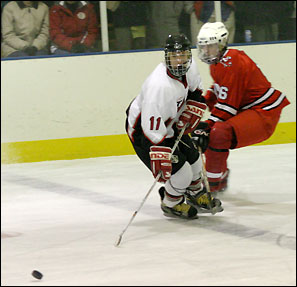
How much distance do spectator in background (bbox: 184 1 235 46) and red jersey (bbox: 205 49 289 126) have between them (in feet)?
5.58

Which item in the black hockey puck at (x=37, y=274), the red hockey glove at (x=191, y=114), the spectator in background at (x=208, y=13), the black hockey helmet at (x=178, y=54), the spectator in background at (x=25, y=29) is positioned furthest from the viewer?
the spectator in background at (x=208, y=13)

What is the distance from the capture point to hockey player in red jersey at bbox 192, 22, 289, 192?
323 centimetres

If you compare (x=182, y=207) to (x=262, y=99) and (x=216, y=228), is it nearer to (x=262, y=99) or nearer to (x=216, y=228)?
(x=216, y=228)

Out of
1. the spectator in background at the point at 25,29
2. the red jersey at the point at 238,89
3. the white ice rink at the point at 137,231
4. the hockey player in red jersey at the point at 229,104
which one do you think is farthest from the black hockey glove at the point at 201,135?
the spectator in background at the point at 25,29

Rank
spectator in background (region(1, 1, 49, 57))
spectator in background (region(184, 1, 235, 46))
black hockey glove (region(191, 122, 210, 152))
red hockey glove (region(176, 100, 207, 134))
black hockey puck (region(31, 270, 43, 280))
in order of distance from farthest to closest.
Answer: spectator in background (region(184, 1, 235, 46)), spectator in background (region(1, 1, 49, 57)), black hockey glove (region(191, 122, 210, 152)), red hockey glove (region(176, 100, 207, 134)), black hockey puck (region(31, 270, 43, 280))

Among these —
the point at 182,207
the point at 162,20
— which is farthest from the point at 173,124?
the point at 162,20

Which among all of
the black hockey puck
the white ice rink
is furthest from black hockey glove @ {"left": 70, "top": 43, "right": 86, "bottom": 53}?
the black hockey puck

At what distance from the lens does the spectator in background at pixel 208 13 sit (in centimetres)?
508

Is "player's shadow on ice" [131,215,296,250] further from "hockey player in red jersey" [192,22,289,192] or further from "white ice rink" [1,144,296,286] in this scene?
"hockey player in red jersey" [192,22,289,192]

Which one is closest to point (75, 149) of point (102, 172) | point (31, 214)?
point (102, 172)

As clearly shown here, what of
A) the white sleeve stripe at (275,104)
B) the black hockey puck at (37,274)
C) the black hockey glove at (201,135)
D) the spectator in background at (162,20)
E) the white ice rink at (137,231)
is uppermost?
the spectator in background at (162,20)

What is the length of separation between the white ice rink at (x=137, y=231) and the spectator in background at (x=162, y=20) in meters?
0.96

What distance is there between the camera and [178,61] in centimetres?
259

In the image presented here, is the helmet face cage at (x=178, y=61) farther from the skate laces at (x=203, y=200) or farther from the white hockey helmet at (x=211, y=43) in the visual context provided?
the skate laces at (x=203, y=200)
